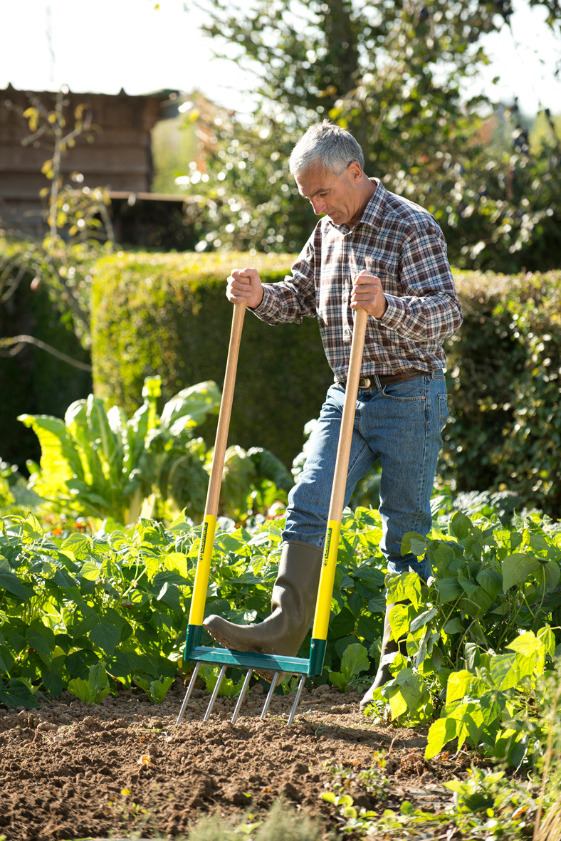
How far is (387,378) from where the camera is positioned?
10.1 feet

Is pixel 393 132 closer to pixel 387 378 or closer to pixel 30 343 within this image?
pixel 30 343

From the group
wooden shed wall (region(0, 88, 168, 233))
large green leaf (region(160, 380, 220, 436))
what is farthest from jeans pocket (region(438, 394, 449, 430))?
wooden shed wall (region(0, 88, 168, 233))

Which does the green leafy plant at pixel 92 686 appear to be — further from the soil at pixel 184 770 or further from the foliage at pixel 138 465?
the foliage at pixel 138 465

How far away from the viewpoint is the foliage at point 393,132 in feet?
25.9

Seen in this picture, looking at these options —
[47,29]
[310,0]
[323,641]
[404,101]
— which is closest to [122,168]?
[47,29]

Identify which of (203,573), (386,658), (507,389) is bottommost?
(386,658)

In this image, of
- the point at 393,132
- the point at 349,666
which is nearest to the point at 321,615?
the point at 349,666

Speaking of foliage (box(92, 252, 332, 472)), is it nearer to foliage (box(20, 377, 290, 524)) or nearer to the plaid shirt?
foliage (box(20, 377, 290, 524))

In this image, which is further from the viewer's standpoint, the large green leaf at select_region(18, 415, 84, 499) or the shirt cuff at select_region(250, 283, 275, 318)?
the large green leaf at select_region(18, 415, 84, 499)

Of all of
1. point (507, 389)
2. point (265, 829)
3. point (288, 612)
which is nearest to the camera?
point (265, 829)

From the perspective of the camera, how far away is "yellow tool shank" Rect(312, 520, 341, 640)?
2.71 metres

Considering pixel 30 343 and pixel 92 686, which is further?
pixel 30 343

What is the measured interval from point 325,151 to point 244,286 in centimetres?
54

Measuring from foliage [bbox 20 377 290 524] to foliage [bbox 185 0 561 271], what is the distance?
10.8ft
